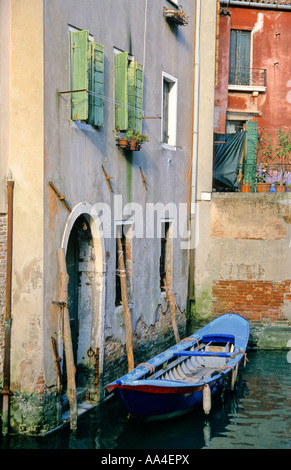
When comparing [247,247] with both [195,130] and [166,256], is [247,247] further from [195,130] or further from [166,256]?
[195,130]

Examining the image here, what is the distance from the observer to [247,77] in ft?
58.1

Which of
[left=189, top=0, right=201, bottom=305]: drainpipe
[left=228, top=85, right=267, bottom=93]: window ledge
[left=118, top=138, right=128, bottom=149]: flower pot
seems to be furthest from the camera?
[left=228, top=85, right=267, bottom=93]: window ledge

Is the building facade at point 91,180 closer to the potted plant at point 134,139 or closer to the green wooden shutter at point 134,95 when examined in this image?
the green wooden shutter at point 134,95

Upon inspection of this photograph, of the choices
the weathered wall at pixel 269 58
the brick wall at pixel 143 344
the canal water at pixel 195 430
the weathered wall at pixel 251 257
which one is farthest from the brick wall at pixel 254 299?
the weathered wall at pixel 269 58

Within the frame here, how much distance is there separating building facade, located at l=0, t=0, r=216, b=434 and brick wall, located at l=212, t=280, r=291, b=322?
3.13ft

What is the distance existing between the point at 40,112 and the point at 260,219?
725cm

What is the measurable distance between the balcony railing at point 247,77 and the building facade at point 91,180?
395 centimetres

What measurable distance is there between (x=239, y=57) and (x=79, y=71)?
34.8 ft

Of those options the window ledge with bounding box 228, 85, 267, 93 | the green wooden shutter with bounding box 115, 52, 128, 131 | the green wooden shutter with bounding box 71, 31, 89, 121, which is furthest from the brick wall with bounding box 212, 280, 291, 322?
the green wooden shutter with bounding box 71, 31, 89, 121

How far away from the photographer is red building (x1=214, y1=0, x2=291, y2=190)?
17.5 m

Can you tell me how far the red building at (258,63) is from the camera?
17469 mm


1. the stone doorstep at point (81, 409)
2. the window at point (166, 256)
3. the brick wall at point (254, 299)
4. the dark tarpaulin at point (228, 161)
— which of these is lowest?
the stone doorstep at point (81, 409)

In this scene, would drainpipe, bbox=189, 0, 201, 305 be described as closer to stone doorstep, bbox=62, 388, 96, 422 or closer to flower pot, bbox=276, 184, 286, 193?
flower pot, bbox=276, 184, 286, 193
